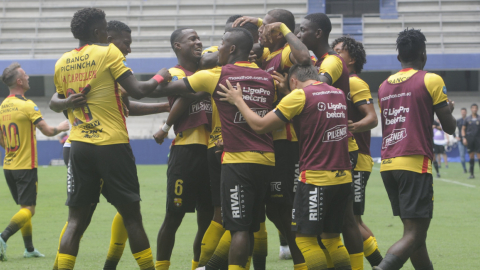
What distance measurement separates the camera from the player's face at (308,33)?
5051 mm

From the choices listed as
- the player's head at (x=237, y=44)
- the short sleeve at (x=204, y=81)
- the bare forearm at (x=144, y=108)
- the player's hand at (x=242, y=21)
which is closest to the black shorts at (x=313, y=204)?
the short sleeve at (x=204, y=81)

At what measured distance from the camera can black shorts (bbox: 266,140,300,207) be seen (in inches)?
193

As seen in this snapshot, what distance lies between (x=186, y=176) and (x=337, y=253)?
164 cm

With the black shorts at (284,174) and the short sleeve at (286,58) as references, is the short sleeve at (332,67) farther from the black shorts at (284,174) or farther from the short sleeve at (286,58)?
the black shorts at (284,174)

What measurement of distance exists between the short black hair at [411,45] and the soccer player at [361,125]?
65 cm

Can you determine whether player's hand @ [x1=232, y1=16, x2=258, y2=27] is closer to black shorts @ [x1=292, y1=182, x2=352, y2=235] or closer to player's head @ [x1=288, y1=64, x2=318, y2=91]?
player's head @ [x1=288, y1=64, x2=318, y2=91]

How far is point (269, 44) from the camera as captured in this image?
520 cm

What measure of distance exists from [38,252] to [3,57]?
2473cm

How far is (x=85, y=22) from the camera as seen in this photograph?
15.1 feet

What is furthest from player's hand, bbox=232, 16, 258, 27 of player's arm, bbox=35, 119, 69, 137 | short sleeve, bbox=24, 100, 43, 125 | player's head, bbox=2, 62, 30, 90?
player's head, bbox=2, 62, 30, 90

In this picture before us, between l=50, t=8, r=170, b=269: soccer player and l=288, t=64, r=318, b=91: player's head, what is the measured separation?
1105mm

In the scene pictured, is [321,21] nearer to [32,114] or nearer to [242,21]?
[242,21]

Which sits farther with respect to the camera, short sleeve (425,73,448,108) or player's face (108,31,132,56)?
player's face (108,31,132,56)

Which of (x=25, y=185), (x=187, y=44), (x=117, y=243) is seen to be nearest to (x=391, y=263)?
(x=117, y=243)
